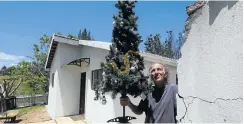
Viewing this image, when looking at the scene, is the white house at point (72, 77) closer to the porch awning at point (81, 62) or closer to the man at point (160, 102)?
the porch awning at point (81, 62)

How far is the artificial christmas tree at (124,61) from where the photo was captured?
3.72 meters

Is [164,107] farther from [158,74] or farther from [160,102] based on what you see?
[158,74]

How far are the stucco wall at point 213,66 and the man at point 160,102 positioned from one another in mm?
585

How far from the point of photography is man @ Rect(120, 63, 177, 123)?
9.05 ft

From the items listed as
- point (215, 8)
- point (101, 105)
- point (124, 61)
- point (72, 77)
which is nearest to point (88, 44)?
point (101, 105)

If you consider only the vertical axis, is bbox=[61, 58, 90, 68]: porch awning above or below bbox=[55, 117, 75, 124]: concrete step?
above

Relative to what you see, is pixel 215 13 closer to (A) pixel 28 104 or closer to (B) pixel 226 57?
(B) pixel 226 57

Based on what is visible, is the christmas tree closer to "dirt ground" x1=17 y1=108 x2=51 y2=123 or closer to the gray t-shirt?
the gray t-shirt

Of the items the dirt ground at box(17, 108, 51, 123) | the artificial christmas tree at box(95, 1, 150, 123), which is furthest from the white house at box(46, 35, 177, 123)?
the artificial christmas tree at box(95, 1, 150, 123)

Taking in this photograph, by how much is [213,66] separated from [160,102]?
1114 mm

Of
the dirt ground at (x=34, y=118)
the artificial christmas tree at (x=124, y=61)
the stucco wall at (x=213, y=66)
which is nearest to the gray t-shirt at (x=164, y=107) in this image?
the stucco wall at (x=213, y=66)

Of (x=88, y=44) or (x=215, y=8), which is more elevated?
(x=88, y=44)

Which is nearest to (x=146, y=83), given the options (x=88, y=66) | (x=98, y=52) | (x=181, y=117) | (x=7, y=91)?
(x=181, y=117)

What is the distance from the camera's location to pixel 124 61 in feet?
12.9
